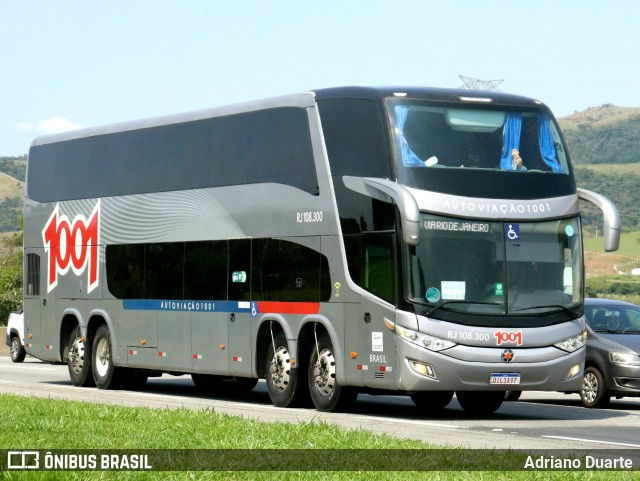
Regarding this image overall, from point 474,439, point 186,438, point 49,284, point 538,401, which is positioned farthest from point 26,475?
point 49,284

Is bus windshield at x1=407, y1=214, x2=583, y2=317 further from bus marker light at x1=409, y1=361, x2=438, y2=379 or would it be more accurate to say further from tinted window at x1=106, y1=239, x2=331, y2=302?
tinted window at x1=106, y1=239, x2=331, y2=302

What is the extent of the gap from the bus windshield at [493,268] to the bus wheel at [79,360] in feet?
30.9

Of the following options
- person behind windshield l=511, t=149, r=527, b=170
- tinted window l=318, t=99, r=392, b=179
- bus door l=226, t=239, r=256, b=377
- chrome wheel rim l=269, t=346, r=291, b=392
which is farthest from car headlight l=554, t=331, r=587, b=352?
bus door l=226, t=239, r=256, b=377

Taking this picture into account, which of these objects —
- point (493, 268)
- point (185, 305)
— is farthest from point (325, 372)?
point (185, 305)

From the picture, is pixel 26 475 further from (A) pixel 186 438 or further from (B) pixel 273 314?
(B) pixel 273 314

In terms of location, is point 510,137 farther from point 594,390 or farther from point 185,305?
point 185,305

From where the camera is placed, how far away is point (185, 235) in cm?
2295

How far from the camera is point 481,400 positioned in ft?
66.6

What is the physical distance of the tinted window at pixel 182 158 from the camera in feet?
66.9

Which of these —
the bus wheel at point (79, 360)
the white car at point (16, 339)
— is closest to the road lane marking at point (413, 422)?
the bus wheel at point (79, 360)

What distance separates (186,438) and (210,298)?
8546mm

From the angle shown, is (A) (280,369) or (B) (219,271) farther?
(B) (219,271)

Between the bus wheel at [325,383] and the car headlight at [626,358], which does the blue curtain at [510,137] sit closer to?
the bus wheel at [325,383]

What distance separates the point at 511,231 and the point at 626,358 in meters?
4.31
